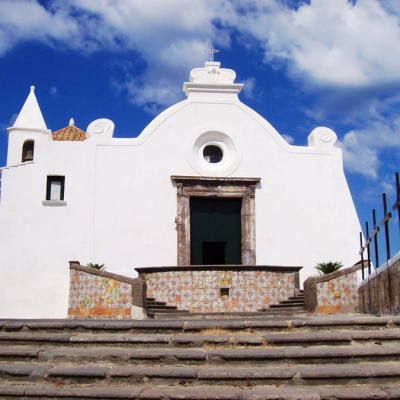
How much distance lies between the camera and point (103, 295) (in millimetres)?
15906

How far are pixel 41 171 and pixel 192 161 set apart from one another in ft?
17.3

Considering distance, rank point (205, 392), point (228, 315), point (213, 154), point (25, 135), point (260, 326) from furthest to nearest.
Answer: point (25, 135) < point (213, 154) < point (228, 315) < point (260, 326) < point (205, 392)

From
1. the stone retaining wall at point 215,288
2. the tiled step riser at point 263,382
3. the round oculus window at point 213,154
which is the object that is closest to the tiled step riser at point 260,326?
the tiled step riser at point 263,382

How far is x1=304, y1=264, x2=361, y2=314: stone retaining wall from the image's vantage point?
50.7 feet

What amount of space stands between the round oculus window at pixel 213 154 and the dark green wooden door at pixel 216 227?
1566mm

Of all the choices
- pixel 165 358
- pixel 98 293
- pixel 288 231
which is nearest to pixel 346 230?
pixel 288 231

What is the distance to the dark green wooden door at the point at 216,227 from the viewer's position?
19.1 m

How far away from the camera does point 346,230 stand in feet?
63.7

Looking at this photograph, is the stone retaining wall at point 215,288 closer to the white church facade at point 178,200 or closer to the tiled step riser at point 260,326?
the white church facade at point 178,200

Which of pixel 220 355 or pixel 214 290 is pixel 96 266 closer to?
pixel 214 290

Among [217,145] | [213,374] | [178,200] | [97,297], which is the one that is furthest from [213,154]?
[213,374]

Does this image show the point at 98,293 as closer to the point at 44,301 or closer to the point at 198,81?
the point at 44,301

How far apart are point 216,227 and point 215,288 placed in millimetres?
4190

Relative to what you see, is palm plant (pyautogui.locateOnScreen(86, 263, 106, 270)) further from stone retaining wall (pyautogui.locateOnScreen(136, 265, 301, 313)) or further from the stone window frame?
stone retaining wall (pyautogui.locateOnScreen(136, 265, 301, 313))
